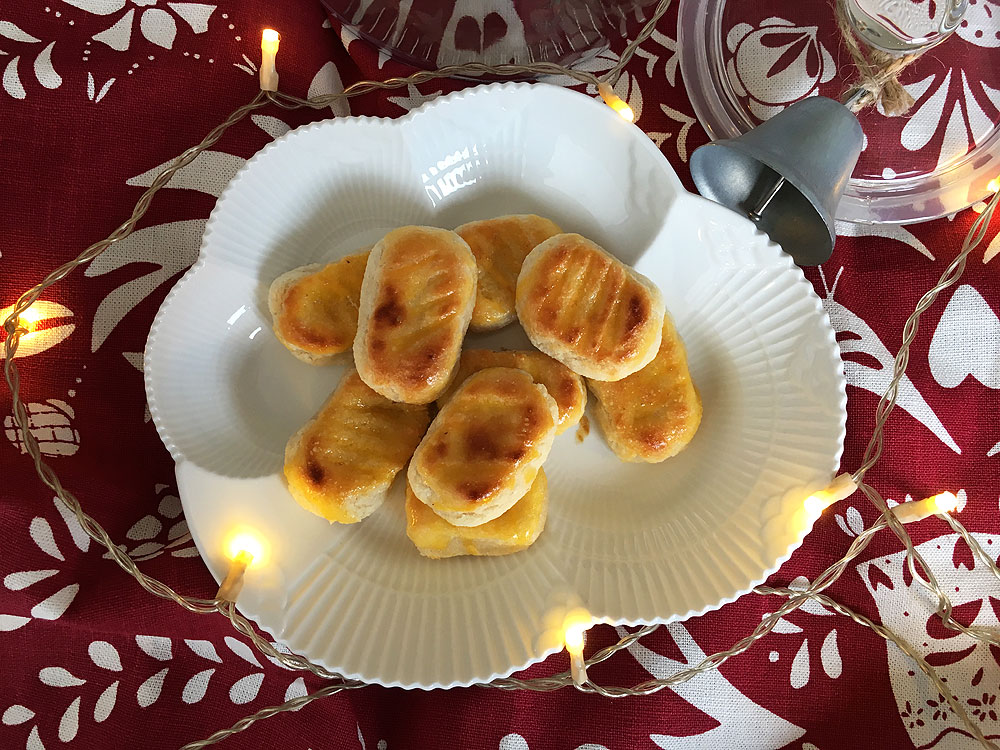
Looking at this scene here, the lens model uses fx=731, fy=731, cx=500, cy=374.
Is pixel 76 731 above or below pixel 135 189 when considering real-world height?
below

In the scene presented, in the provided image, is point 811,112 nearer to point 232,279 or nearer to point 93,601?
point 232,279

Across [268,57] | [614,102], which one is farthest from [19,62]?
[614,102]

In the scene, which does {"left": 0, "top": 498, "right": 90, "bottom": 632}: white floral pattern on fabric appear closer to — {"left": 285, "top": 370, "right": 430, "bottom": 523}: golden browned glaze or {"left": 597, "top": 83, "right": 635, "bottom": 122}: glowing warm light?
{"left": 285, "top": 370, "right": 430, "bottom": 523}: golden browned glaze

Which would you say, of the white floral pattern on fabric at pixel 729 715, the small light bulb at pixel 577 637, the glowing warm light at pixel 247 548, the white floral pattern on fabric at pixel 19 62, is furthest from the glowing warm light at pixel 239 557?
the white floral pattern on fabric at pixel 19 62

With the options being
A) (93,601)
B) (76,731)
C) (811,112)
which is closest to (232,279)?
(93,601)

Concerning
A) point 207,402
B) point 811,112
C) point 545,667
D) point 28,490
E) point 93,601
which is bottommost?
point 545,667

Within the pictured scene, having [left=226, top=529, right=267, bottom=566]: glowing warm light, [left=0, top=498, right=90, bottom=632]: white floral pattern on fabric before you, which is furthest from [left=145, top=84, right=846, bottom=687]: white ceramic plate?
[left=0, top=498, right=90, bottom=632]: white floral pattern on fabric

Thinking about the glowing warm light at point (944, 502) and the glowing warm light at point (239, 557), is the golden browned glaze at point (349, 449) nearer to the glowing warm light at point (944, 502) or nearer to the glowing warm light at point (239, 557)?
the glowing warm light at point (239, 557)
